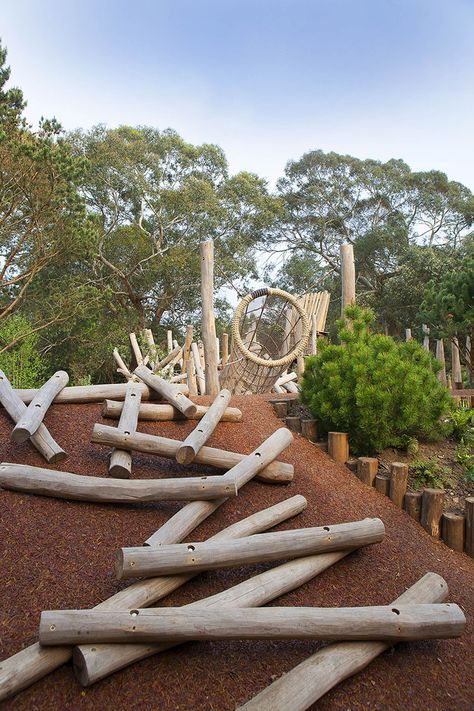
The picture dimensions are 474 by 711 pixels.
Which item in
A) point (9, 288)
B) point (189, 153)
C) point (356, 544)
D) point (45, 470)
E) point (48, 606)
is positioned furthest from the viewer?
point (189, 153)

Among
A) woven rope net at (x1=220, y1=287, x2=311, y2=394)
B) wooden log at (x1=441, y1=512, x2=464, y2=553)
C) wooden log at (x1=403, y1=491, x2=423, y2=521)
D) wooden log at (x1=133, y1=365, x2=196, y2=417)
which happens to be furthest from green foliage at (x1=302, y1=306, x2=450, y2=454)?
woven rope net at (x1=220, y1=287, x2=311, y2=394)

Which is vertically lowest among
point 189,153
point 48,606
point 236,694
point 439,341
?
point 236,694

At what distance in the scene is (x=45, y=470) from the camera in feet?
12.7

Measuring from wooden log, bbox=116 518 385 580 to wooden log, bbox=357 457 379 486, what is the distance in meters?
1.14

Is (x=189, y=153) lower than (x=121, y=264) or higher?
higher

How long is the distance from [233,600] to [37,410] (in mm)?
2483

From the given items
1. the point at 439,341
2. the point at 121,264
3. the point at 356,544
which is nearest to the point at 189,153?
the point at 121,264

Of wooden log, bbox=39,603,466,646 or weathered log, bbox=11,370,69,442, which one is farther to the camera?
weathered log, bbox=11,370,69,442

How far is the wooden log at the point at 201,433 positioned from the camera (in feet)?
13.5

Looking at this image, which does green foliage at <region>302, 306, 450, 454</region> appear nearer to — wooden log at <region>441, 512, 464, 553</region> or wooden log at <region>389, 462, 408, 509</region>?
wooden log at <region>389, 462, 408, 509</region>

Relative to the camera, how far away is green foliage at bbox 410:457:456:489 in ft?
16.1

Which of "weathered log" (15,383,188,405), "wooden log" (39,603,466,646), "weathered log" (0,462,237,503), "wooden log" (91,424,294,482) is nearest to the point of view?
"wooden log" (39,603,466,646)

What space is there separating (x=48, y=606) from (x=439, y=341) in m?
10.6

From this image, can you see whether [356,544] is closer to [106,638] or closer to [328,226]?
[106,638]
